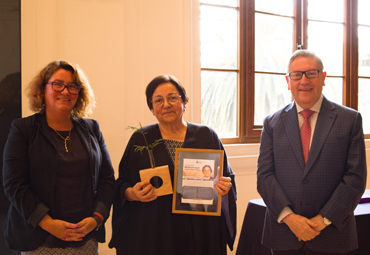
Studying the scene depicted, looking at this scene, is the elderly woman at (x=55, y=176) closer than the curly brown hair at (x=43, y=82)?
Yes

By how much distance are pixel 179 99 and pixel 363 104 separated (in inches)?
151

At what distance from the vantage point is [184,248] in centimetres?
189

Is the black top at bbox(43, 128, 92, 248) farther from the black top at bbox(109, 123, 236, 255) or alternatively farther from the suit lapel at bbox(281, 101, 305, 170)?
the suit lapel at bbox(281, 101, 305, 170)

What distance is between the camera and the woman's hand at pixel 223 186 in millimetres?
1860

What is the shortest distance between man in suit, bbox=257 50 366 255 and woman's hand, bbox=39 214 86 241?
1095mm

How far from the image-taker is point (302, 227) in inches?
71.5

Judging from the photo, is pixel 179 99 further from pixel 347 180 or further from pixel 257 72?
pixel 257 72

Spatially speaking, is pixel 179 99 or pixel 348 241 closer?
pixel 348 241

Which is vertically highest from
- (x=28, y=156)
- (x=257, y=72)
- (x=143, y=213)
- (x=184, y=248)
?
(x=257, y=72)

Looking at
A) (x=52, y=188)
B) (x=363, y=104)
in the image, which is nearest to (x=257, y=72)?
(x=363, y=104)

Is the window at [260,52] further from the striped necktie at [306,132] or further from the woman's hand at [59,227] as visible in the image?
the woman's hand at [59,227]

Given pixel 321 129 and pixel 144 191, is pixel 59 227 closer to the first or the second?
pixel 144 191

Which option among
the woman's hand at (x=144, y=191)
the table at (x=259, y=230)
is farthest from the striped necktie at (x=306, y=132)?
the woman's hand at (x=144, y=191)

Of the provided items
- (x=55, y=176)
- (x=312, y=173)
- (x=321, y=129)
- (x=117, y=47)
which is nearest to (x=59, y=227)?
(x=55, y=176)
